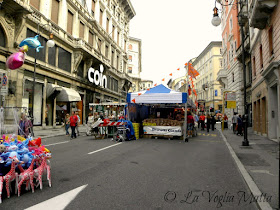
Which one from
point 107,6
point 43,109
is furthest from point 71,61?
point 107,6

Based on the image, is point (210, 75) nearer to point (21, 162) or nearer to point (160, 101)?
point (160, 101)

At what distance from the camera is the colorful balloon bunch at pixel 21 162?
3867 millimetres

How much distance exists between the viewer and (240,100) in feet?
78.9

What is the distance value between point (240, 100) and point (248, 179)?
2079 cm

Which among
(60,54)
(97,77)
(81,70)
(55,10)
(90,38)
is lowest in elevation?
(97,77)

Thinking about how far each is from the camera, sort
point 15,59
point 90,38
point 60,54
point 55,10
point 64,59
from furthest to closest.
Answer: point 90,38 → point 64,59 → point 60,54 → point 55,10 → point 15,59

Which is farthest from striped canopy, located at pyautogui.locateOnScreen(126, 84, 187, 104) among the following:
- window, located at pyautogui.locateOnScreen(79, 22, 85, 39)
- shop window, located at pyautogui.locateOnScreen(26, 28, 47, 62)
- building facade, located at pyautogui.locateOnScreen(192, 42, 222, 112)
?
building facade, located at pyautogui.locateOnScreen(192, 42, 222, 112)

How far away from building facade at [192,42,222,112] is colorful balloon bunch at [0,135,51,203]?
174ft

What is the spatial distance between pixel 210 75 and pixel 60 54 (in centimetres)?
4791

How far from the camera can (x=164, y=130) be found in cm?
1417

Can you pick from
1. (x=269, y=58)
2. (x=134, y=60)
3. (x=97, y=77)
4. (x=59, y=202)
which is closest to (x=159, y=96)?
(x=269, y=58)

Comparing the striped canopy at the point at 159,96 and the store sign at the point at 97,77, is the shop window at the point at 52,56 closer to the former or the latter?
the store sign at the point at 97,77

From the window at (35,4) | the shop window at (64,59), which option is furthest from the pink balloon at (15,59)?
the shop window at (64,59)

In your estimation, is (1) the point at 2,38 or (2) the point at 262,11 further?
(1) the point at 2,38
